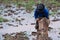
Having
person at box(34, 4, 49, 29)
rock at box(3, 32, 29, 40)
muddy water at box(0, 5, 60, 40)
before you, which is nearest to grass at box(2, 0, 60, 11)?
muddy water at box(0, 5, 60, 40)

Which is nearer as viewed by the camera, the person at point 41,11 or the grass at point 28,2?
the person at point 41,11

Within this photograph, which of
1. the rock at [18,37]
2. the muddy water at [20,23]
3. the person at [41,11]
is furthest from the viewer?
the muddy water at [20,23]

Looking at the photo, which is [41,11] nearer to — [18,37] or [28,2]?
[18,37]

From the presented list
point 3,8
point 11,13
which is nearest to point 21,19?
point 11,13

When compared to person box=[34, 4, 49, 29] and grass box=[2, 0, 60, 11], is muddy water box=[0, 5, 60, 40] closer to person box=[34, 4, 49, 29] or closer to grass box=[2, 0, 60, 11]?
grass box=[2, 0, 60, 11]

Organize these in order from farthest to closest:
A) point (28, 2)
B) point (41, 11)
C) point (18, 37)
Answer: point (28, 2) → point (18, 37) → point (41, 11)

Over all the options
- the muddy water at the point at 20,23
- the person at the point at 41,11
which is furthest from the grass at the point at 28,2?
the person at the point at 41,11

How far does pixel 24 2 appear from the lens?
14016 millimetres

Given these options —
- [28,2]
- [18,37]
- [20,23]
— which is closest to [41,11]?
[18,37]

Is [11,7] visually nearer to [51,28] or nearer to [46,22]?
[51,28]

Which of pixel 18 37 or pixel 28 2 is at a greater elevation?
pixel 28 2

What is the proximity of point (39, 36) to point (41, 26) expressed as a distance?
22 centimetres

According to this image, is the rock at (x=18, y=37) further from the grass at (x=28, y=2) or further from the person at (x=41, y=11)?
the grass at (x=28, y=2)

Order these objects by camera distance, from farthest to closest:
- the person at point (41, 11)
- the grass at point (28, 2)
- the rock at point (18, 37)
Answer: the grass at point (28, 2) → the rock at point (18, 37) → the person at point (41, 11)
